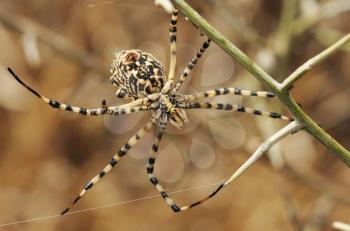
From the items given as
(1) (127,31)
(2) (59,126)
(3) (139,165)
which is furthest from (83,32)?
(3) (139,165)

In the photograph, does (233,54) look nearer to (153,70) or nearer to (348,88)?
(153,70)

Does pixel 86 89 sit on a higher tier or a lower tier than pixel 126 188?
higher

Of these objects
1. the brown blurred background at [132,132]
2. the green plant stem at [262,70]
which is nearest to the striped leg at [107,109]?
the green plant stem at [262,70]

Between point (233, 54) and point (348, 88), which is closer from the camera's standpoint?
point (233, 54)

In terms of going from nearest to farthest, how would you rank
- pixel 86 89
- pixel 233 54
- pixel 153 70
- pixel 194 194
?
1. pixel 233 54
2. pixel 153 70
3. pixel 86 89
4. pixel 194 194

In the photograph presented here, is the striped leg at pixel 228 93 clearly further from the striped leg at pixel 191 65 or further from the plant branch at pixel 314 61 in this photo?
the plant branch at pixel 314 61

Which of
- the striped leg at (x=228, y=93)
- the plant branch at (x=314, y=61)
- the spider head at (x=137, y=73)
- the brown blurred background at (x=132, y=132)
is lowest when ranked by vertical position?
the plant branch at (x=314, y=61)
